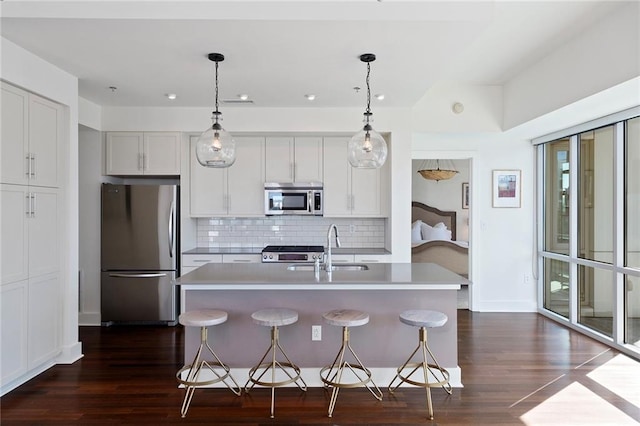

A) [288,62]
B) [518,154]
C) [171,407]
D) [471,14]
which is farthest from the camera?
[518,154]

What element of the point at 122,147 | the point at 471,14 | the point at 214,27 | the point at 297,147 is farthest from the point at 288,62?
the point at 122,147

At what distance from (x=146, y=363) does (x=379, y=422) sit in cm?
214

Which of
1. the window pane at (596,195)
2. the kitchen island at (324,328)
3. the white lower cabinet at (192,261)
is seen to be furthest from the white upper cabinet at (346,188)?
the window pane at (596,195)

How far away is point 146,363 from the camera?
3654 millimetres

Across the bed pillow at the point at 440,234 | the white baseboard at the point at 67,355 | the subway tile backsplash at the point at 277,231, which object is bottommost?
the white baseboard at the point at 67,355

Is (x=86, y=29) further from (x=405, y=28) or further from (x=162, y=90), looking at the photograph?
(x=405, y=28)

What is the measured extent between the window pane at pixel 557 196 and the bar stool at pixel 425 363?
9.49 feet

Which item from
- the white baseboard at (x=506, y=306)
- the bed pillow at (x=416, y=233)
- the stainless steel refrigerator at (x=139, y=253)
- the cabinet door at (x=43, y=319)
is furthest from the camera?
the bed pillow at (x=416, y=233)

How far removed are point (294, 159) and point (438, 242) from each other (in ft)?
10.8

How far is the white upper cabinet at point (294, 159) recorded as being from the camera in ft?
16.6

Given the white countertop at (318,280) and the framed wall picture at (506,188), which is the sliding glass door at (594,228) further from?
the white countertop at (318,280)

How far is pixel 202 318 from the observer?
113 inches

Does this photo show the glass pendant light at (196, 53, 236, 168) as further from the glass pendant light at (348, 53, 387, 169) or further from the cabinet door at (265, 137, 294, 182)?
the cabinet door at (265, 137, 294, 182)

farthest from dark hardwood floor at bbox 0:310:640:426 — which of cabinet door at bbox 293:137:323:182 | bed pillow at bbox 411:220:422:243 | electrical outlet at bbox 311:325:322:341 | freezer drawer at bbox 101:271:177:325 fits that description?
bed pillow at bbox 411:220:422:243
